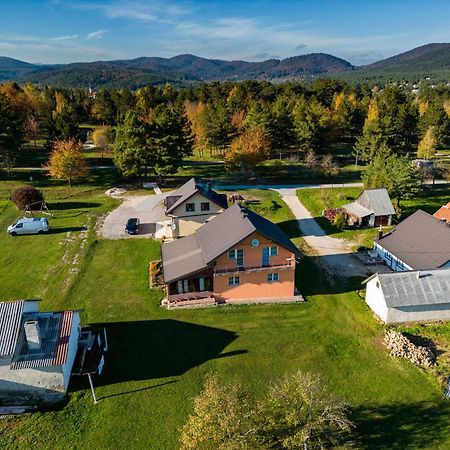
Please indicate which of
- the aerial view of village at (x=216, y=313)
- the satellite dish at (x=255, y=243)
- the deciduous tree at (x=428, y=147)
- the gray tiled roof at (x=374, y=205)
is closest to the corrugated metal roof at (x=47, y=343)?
the aerial view of village at (x=216, y=313)

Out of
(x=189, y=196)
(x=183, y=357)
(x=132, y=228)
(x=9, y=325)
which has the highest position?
(x=189, y=196)

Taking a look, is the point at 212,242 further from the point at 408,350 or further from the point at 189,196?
the point at 408,350

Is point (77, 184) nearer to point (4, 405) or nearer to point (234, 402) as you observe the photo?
point (4, 405)

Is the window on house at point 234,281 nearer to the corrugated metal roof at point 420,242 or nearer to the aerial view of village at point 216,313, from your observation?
the aerial view of village at point 216,313

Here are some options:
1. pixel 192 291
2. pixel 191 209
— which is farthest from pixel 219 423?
pixel 191 209

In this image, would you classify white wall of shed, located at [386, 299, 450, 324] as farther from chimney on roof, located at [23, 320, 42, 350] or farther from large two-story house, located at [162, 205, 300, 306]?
chimney on roof, located at [23, 320, 42, 350]

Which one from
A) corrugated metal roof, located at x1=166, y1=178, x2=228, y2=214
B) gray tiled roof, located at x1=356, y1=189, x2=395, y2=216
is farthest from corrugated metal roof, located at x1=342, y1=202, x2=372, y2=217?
corrugated metal roof, located at x1=166, y1=178, x2=228, y2=214
